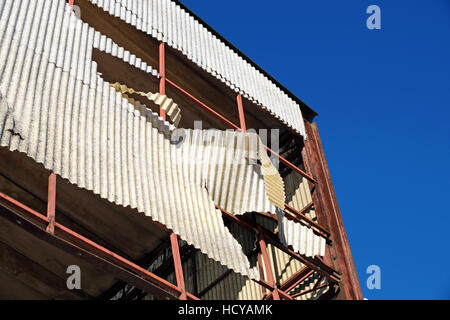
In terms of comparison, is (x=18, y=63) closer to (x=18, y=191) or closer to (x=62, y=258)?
(x=18, y=191)

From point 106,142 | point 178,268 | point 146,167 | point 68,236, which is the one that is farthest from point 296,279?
point 68,236

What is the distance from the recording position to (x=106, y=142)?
10.4 metres

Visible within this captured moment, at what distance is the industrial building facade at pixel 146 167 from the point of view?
9.40 m

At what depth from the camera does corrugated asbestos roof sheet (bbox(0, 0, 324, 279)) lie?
9.28m

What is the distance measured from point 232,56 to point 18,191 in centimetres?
780

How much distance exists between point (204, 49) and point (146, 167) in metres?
6.17

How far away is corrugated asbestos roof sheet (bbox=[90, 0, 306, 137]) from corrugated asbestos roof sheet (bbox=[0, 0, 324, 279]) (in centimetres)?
225

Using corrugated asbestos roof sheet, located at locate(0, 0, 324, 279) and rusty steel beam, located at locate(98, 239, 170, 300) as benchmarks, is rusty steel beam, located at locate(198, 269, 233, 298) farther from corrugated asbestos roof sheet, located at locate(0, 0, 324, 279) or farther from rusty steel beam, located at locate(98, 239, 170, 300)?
corrugated asbestos roof sheet, located at locate(0, 0, 324, 279)

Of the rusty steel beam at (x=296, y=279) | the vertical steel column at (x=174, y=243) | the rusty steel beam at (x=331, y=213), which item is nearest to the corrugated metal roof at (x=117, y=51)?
the vertical steel column at (x=174, y=243)

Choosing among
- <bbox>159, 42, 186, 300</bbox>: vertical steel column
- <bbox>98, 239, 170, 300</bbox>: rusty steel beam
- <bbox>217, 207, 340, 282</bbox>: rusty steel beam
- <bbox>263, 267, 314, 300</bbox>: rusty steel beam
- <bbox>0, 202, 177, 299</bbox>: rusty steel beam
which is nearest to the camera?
<bbox>0, 202, 177, 299</bbox>: rusty steel beam

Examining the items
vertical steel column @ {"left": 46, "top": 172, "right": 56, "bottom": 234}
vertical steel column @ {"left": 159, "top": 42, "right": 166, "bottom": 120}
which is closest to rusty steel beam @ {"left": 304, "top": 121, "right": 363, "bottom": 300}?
vertical steel column @ {"left": 159, "top": 42, "right": 166, "bottom": 120}

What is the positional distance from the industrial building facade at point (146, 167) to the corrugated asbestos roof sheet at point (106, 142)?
28 millimetres
